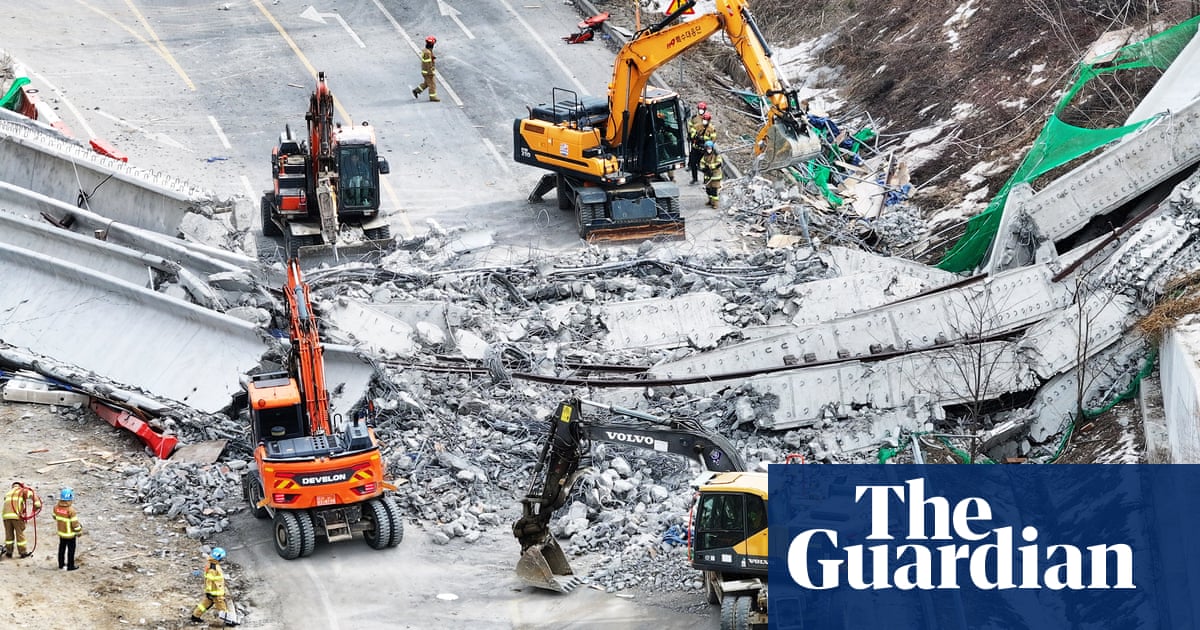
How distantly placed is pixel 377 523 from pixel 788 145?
12144 millimetres

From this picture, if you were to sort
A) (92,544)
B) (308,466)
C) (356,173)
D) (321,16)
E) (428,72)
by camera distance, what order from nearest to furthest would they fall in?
(308,466) → (92,544) → (356,173) → (428,72) → (321,16)

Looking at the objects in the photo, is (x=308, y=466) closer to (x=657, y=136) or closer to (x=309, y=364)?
(x=309, y=364)

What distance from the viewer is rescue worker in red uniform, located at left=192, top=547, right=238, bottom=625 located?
19.7 meters

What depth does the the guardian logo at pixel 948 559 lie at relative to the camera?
19266mm

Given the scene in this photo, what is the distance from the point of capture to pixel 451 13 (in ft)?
140

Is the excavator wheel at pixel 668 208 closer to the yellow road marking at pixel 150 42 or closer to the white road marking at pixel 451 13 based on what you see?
the white road marking at pixel 451 13

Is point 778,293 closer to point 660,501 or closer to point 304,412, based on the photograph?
point 660,501

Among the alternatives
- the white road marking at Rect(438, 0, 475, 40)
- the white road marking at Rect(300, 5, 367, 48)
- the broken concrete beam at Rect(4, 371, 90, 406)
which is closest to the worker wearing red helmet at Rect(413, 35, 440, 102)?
the white road marking at Rect(438, 0, 475, 40)

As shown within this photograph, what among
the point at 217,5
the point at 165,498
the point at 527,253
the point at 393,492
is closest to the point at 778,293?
the point at 527,253

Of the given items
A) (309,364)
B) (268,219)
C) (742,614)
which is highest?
(268,219)

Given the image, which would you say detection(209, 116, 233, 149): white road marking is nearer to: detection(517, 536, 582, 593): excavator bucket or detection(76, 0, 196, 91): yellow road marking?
detection(76, 0, 196, 91): yellow road marking

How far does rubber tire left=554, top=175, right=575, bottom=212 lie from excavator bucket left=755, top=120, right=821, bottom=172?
13.7 feet

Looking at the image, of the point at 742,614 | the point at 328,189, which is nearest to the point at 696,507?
the point at 742,614

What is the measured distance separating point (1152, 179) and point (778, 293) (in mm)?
5899
